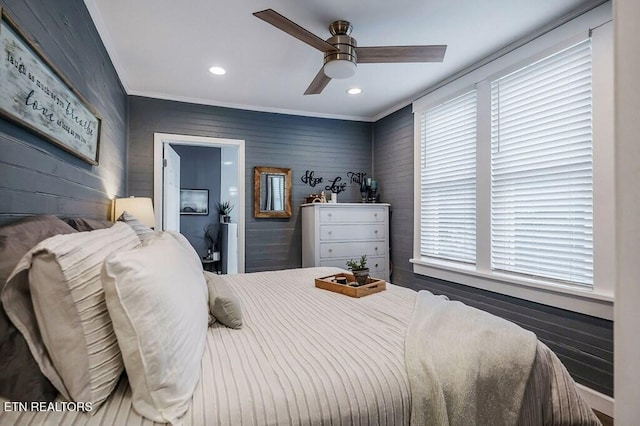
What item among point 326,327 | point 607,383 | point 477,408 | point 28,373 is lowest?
point 607,383

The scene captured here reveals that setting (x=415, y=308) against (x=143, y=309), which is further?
(x=415, y=308)

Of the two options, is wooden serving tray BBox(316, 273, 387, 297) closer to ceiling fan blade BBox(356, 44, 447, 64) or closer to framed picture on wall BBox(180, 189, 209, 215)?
ceiling fan blade BBox(356, 44, 447, 64)

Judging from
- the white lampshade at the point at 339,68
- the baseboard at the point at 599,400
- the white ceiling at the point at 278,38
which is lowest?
the baseboard at the point at 599,400

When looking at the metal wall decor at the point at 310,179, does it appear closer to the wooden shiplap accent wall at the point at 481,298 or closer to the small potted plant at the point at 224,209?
the wooden shiplap accent wall at the point at 481,298

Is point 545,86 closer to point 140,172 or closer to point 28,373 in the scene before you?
point 28,373

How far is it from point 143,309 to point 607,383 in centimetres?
272

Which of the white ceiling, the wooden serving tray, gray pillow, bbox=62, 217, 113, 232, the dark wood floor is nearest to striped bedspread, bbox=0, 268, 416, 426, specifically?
the wooden serving tray

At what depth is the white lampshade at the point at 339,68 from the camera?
7.18ft

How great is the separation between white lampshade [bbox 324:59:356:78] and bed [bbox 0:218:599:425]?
1651 mm

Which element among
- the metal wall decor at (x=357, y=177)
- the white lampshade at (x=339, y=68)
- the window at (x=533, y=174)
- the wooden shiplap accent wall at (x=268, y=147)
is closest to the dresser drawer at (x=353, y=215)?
the wooden shiplap accent wall at (x=268, y=147)

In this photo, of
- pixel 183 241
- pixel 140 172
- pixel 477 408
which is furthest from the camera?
pixel 140 172

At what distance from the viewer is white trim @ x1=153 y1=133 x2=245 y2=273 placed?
11.7 feet

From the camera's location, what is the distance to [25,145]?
1299mm

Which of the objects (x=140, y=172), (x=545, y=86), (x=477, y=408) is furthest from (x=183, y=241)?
(x=545, y=86)
